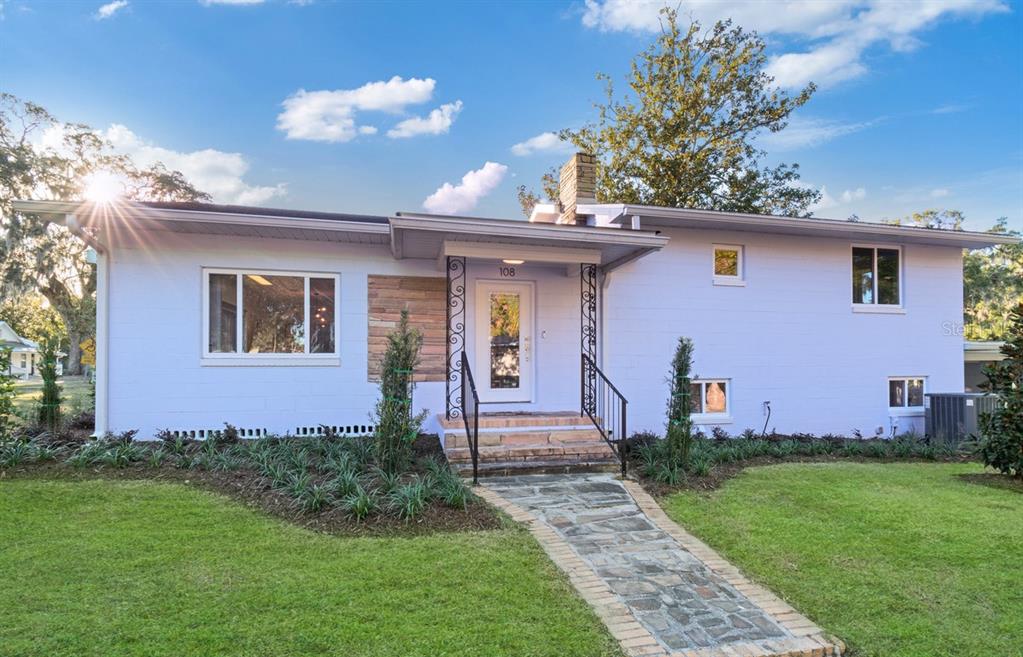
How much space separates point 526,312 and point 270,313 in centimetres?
372

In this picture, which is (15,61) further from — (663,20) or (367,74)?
(663,20)

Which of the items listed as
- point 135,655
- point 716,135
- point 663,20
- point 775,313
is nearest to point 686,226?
point 775,313

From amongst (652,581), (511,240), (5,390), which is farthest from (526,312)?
(5,390)

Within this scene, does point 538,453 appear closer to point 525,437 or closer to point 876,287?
point 525,437

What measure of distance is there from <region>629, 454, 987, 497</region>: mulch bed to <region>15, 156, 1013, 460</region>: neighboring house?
137 cm

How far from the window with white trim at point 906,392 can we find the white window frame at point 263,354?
9711 mm

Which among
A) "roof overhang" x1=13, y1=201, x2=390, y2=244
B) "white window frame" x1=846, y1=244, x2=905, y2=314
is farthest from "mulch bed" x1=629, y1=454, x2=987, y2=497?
"roof overhang" x1=13, y1=201, x2=390, y2=244

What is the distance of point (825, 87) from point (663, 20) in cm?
627

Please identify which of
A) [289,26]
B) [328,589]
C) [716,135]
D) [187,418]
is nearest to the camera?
[328,589]

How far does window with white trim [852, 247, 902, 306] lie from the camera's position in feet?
32.5

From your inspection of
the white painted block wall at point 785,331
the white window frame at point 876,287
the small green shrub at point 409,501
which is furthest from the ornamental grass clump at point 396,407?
the white window frame at point 876,287

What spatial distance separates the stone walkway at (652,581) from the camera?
3100 mm

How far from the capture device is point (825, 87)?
18688 mm

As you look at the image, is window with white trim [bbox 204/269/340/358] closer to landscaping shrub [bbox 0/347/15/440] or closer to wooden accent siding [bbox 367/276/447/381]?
wooden accent siding [bbox 367/276/447/381]
